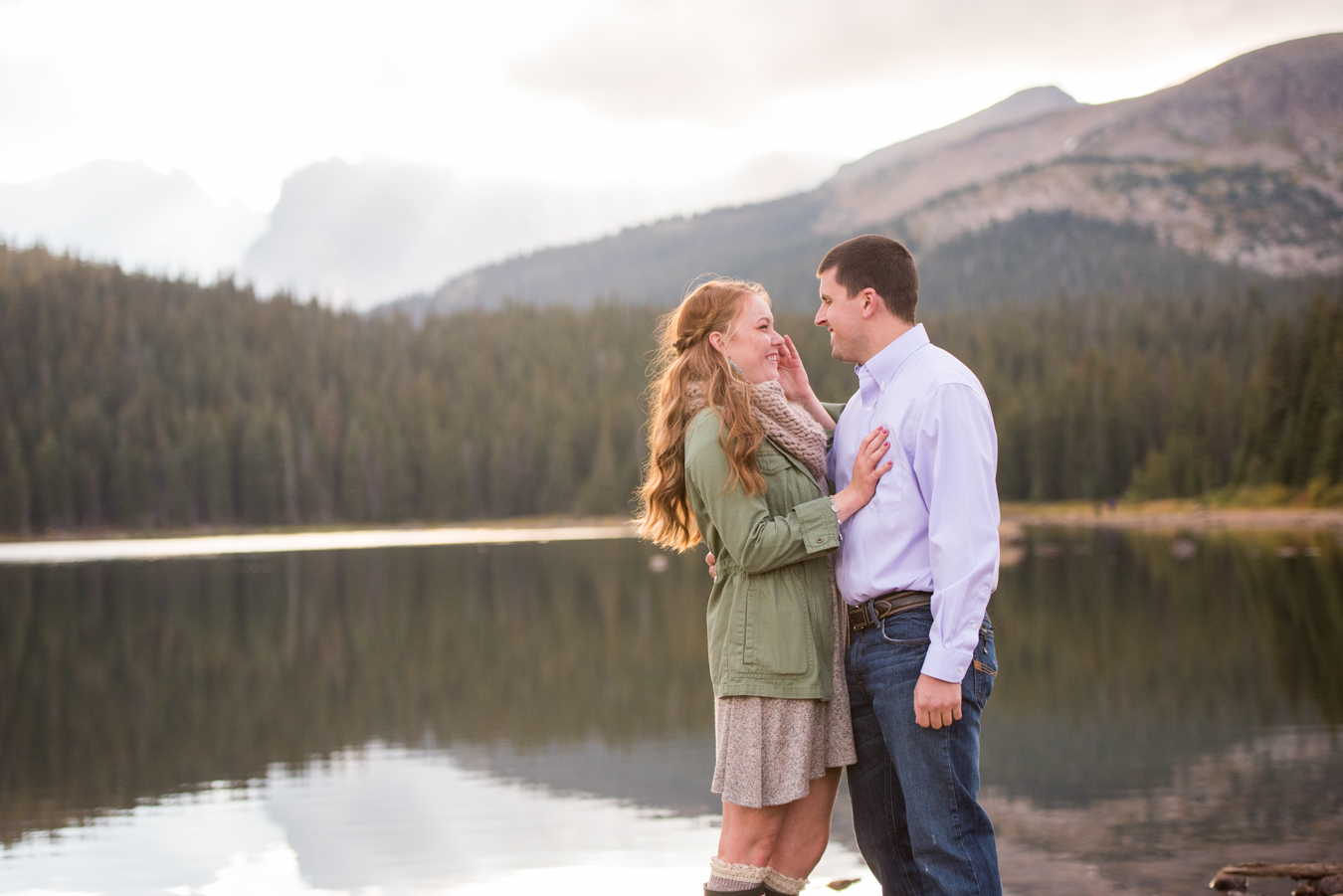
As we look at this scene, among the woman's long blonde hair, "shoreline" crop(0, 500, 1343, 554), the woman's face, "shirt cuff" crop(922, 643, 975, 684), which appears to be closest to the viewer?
"shirt cuff" crop(922, 643, 975, 684)

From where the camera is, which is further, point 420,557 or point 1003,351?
point 1003,351

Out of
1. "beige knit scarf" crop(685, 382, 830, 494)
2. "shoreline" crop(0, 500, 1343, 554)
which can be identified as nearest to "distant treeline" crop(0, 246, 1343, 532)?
"shoreline" crop(0, 500, 1343, 554)

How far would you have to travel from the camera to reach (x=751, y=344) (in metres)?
4.51

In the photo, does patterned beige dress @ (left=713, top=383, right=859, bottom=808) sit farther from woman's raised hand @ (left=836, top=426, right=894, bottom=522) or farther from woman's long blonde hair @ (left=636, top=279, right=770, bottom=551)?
woman's raised hand @ (left=836, top=426, right=894, bottom=522)

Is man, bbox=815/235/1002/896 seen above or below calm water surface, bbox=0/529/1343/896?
above

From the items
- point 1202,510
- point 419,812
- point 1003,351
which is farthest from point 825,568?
point 1003,351

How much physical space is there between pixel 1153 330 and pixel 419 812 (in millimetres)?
129932

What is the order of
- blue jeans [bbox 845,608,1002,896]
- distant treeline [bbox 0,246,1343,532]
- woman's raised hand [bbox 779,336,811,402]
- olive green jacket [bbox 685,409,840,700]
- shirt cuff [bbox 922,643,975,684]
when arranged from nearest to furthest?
shirt cuff [bbox 922,643,975,684] < blue jeans [bbox 845,608,1002,896] < olive green jacket [bbox 685,409,840,700] < woman's raised hand [bbox 779,336,811,402] < distant treeline [bbox 0,246,1343,532]

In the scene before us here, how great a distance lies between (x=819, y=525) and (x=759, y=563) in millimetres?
244

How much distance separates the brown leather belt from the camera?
4.10 metres

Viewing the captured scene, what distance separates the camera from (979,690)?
4094 millimetres

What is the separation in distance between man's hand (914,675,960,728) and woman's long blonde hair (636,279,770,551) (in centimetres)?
87

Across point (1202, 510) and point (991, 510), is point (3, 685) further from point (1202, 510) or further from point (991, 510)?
point (1202, 510)

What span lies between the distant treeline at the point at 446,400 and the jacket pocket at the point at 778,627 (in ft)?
225
